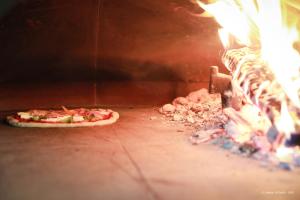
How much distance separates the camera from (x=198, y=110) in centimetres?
703

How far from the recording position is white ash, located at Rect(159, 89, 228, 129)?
6328 mm

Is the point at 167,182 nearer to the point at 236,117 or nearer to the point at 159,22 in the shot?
the point at 236,117

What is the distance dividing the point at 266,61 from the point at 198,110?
5.63 feet

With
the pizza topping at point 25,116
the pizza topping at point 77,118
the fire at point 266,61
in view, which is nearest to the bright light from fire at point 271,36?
the fire at point 266,61

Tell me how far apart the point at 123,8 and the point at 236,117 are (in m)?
3.33

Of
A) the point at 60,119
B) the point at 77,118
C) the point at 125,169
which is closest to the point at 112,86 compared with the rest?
the point at 77,118

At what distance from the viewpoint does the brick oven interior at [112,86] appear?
13.9 feet

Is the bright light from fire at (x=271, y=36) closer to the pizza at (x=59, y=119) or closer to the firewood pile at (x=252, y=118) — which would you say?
the firewood pile at (x=252, y=118)

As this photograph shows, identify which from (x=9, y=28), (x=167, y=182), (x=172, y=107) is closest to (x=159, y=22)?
(x=172, y=107)

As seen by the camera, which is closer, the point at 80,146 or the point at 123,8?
the point at 80,146

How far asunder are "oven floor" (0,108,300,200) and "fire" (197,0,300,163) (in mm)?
804

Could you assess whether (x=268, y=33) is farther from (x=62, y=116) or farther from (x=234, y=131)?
(x=62, y=116)

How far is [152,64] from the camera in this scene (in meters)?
8.02

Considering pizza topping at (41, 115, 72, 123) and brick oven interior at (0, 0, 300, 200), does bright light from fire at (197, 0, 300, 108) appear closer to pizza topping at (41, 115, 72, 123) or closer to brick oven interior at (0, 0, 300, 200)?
brick oven interior at (0, 0, 300, 200)
